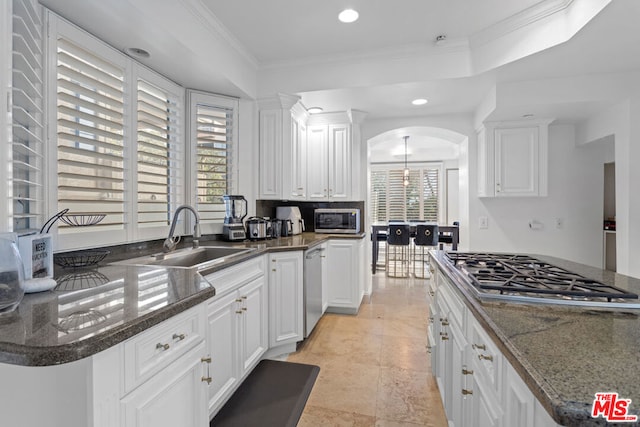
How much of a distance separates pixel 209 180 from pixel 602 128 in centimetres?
369

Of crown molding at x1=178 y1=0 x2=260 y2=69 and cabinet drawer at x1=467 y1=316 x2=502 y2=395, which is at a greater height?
crown molding at x1=178 y1=0 x2=260 y2=69

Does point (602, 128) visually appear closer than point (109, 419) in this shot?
No

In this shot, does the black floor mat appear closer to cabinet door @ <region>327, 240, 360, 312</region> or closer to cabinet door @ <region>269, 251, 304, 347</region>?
cabinet door @ <region>269, 251, 304, 347</region>

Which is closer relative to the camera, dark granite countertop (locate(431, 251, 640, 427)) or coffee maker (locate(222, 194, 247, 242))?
dark granite countertop (locate(431, 251, 640, 427))

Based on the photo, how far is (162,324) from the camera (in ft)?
3.10

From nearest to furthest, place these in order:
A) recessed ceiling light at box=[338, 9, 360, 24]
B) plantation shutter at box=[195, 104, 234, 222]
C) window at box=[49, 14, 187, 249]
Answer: window at box=[49, 14, 187, 249] < recessed ceiling light at box=[338, 9, 360, 24] < plantation shutter at box=[195, 104, 234, 222]

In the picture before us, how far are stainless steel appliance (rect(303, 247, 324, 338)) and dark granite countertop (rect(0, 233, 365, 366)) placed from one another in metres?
1.31

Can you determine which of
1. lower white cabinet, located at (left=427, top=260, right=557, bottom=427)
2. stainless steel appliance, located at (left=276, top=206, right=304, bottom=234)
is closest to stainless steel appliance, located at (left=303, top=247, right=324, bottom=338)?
stainless steel appliance, located at (left=276, top=206, right=304, bottom=234)

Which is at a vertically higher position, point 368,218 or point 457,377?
point 368,218

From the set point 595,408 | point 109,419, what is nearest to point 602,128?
point 595,408

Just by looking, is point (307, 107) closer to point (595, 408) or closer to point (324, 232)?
point (324, 232)

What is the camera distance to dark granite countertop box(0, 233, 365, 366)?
26.6 inches

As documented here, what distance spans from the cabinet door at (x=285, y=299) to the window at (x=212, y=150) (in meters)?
0.80

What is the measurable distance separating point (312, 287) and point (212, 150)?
154 centimetres
